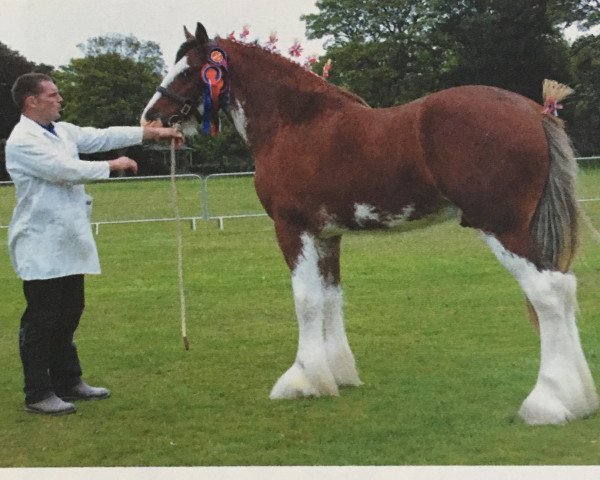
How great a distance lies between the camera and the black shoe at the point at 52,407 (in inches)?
117

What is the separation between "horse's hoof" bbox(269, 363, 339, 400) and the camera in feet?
9.52

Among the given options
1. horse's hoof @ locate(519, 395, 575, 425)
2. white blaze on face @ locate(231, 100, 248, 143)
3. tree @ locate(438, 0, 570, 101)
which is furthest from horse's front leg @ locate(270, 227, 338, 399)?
tree @ locate(438, 0, 570, 101)

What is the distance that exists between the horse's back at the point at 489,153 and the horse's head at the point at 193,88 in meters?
0.79

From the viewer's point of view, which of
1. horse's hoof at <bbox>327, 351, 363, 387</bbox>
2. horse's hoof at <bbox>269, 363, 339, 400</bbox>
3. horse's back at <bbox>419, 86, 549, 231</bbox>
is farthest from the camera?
horse's hoof at <bbox>327, 351, 363, 387</bbox>

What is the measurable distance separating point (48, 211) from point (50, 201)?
0.12ft

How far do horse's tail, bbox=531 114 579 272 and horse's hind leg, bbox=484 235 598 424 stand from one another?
5cm

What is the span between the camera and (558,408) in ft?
8.07

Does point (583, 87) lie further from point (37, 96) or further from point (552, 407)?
point (37, 96)

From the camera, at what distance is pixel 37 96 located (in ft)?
9.52

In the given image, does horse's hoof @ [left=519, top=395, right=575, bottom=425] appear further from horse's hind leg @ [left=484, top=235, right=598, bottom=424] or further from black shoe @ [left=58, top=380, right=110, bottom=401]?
black shoe @ [left=58, top=380, right=110, bottom=401]

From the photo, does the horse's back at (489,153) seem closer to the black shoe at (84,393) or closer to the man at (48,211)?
the man at (48,211)

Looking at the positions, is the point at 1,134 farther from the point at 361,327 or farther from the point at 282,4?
the point at 361,327

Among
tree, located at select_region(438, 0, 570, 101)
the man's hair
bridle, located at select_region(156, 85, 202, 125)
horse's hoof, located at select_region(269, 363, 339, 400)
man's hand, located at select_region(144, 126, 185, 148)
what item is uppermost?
tree, located at select_region(438, 0, 570, 101)

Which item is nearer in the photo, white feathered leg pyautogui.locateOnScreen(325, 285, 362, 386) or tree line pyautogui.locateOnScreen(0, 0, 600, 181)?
tree line pyautogui.locateOnScreen(0, 0, 600, 181)
